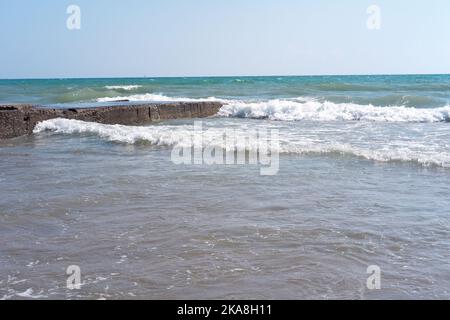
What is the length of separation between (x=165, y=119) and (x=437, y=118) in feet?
29.6

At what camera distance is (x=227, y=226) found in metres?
4.82

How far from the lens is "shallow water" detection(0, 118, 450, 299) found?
3557 millimetres

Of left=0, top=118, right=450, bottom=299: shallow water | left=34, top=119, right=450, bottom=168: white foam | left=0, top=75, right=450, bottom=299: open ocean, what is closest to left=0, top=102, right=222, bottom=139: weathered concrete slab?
left=34, top=119, right=450, bottom=168: white foam

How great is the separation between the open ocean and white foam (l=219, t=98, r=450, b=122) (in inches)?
322

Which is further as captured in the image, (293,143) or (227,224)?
(293,143)

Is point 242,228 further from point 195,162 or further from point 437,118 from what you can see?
point 437,118

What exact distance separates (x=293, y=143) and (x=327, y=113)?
8.76 meters
